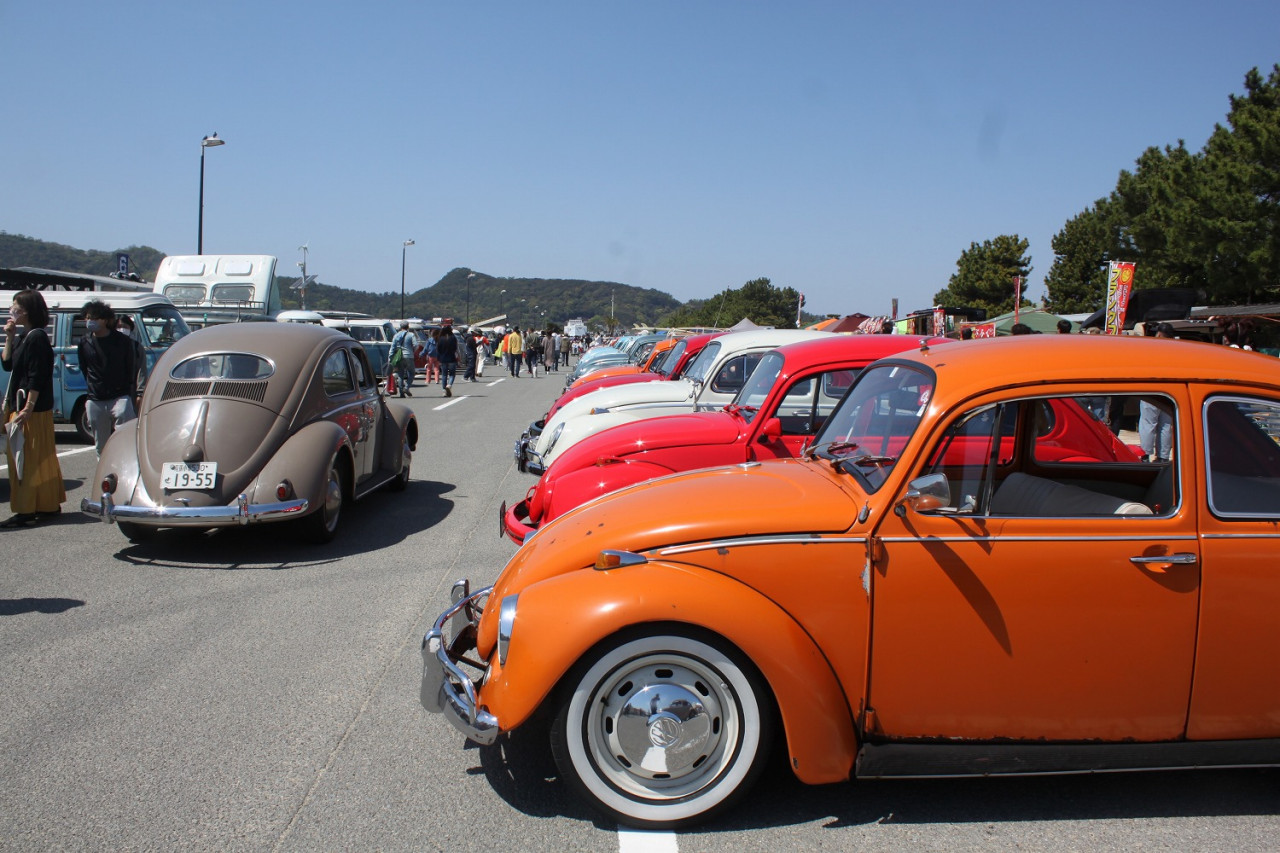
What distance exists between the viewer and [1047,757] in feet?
9.98

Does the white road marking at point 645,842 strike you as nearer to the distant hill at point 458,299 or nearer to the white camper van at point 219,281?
the white camper van at point 219,281

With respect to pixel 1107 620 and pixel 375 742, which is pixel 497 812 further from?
pixel 1107 620

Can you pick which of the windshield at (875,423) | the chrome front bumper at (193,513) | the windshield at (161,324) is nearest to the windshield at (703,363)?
the chrome front bumper at (193,513)

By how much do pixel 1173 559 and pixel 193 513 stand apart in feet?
19.1

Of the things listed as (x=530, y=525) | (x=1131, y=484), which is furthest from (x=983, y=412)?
(x=530, y=525)

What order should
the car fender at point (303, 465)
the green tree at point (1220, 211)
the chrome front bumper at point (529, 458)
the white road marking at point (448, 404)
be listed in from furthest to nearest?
1. the green tree at point (1220, 211)
2. the white road marking at point (448, 404)
3. the chrome front bumper at point (529, 458)
4. the car fender at point (303, 465)

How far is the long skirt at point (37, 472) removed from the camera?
24.9 ft

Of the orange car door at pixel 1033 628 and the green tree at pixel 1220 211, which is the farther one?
the green tree at pixel 1220 211

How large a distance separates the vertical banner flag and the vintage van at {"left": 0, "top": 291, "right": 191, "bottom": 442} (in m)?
13.0

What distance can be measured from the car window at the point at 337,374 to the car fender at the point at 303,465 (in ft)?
1.73

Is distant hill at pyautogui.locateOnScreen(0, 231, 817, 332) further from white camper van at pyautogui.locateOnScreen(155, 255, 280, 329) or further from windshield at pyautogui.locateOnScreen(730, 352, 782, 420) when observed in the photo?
windshield at pyautogui.locateOnScreen(730, 352, 782, 420)

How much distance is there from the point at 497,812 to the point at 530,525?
8.50ft

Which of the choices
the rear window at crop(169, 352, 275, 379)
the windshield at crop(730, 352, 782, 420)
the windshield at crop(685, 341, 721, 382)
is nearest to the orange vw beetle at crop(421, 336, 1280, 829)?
the windshield at crop(730, 352, 782, 420)

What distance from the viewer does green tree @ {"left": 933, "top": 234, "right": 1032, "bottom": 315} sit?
59.5m
